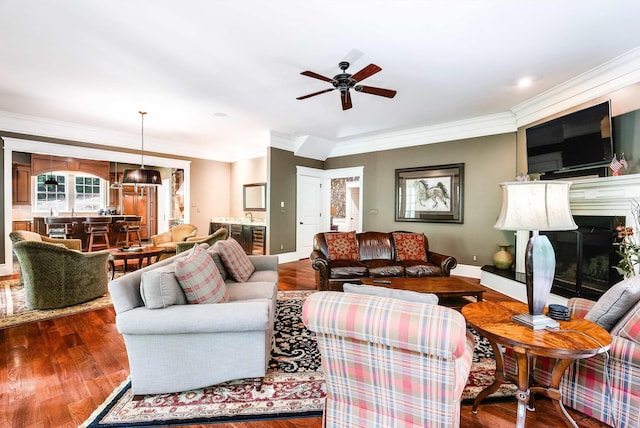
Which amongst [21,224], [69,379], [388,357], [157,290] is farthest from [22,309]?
[21,224]

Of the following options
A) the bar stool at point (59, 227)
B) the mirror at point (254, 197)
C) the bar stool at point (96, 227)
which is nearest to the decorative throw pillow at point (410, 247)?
the mirror at point (254, 197)

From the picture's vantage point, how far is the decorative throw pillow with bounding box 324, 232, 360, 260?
442cm

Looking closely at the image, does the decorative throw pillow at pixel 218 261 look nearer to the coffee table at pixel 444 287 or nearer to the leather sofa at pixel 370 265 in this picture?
the leather sofa at pixel 370 265

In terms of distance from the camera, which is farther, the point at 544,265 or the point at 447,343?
the point at 544,265

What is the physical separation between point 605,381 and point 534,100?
3.81 metres

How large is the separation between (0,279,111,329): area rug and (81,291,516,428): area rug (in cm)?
199

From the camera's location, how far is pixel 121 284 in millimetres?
1905

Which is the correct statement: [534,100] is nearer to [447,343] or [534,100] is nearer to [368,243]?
[368,243]

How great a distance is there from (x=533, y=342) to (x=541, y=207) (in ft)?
2.13

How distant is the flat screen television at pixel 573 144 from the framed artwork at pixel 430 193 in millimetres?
1313

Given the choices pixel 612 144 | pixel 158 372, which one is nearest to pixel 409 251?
pixel 612 144

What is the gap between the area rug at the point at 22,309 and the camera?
3.16 m

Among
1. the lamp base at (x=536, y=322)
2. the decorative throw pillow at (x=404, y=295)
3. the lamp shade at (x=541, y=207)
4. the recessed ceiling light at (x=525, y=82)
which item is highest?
the recessed ceiling light at (x=525, y=82)

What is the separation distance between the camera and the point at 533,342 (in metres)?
1.39
